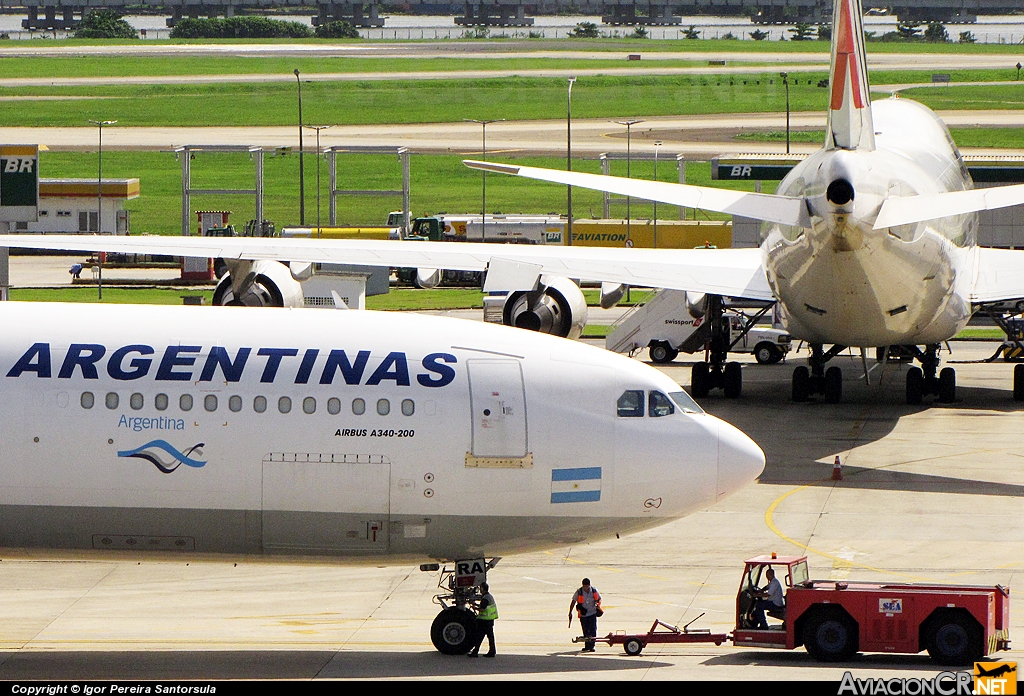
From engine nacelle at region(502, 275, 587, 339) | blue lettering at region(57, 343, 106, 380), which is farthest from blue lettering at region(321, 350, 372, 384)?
engine nacelle at region(502, 275, 587, 339)

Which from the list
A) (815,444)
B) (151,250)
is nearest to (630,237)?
(815,444)

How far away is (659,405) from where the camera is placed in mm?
22062

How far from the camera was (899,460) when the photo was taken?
37688mm

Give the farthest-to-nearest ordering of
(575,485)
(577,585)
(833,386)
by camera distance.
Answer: (833,386)
(577,585)
(575,485)

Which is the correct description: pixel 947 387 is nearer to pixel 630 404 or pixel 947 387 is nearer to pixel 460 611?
Answer: pixel 630 404

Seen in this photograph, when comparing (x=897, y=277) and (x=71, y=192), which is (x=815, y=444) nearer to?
(x=897, y=277)

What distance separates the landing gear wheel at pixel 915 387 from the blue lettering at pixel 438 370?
27037 millimetres

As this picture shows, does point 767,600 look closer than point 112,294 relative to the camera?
Yes

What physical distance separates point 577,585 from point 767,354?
99.5 ft

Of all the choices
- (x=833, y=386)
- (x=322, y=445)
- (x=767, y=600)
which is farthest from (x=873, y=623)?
(x=833, y=386)

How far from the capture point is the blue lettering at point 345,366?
21453mm

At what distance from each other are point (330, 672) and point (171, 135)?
456 feet

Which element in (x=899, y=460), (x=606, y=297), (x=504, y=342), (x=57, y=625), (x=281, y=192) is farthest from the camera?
(x=281, y=192)

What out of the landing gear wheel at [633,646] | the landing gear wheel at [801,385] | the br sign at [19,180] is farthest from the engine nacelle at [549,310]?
the br sign at [19,180]
